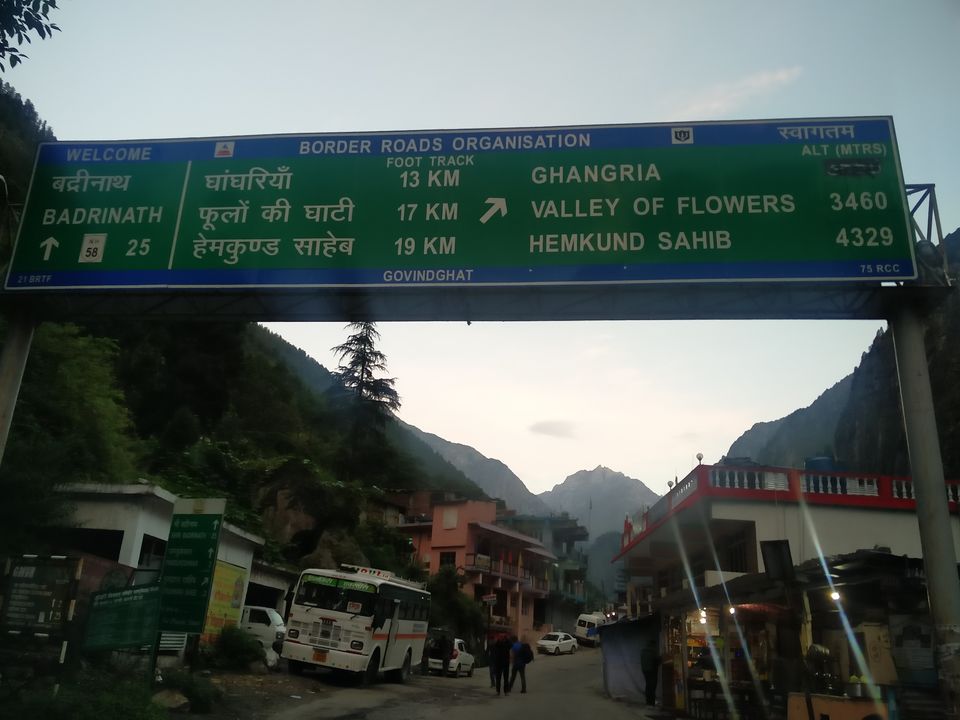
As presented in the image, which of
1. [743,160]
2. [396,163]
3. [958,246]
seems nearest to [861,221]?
[743,160]

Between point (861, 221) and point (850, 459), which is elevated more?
point (850, 459)

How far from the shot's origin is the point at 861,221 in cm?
1023

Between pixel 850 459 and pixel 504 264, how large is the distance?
4100 cm

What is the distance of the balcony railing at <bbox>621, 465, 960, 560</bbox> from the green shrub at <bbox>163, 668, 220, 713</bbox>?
12.4 meters

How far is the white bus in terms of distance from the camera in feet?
63.0

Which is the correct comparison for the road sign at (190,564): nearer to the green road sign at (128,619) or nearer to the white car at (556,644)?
the green road sign at (128,619)

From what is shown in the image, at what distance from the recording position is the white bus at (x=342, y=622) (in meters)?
19.2

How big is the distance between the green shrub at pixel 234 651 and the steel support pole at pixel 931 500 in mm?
15308

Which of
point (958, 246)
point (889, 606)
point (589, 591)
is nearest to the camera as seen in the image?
point (889, 606)

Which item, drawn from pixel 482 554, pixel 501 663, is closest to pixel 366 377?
pixel 482 554

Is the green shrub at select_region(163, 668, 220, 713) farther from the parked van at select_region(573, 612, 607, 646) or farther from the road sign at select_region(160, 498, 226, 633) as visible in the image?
the parked van at select_region(573, 612, 607, 646)

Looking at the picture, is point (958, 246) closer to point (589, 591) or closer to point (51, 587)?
point (51, 587)

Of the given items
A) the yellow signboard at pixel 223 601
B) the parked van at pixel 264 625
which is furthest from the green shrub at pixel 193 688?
the parked van at pixel 264 625

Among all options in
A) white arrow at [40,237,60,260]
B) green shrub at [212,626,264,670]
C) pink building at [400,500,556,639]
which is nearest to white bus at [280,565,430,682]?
green shrub at [212,626,264,670]
